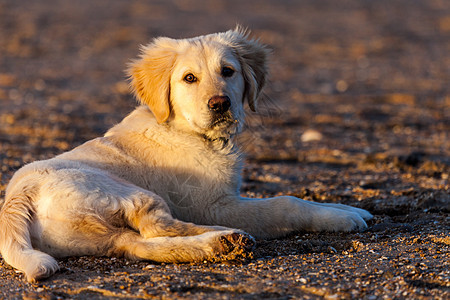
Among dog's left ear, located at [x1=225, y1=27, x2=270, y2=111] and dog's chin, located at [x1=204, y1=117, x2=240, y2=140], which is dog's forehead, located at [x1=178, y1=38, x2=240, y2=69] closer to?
dog's left ear, located at [x1=225, y1=27, x2=270, y2=111]

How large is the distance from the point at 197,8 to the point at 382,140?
1416 cm

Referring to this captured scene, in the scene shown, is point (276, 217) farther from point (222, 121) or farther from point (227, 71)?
point (227, 71)

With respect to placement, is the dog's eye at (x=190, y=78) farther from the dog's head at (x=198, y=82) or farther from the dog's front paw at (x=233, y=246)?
the dog's front paw at (x=233, y=246)

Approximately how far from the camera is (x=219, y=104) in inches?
185

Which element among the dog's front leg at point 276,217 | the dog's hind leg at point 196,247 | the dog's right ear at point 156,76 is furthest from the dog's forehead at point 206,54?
the dog's hind leg at point 196,247

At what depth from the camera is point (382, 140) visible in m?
9.05

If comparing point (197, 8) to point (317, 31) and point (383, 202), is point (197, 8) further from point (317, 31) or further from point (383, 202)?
point (383, 202)

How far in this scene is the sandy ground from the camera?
12.4 ft

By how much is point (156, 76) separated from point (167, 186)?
0.89 metres

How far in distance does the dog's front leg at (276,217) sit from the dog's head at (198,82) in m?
0.61

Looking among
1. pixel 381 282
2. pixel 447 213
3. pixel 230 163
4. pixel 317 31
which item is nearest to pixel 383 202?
pixel 447 213

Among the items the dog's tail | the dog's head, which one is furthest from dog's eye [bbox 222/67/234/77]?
the dog's tail

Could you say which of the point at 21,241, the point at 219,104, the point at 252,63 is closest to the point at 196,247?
the point at 21,241

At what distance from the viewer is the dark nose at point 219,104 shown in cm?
469
